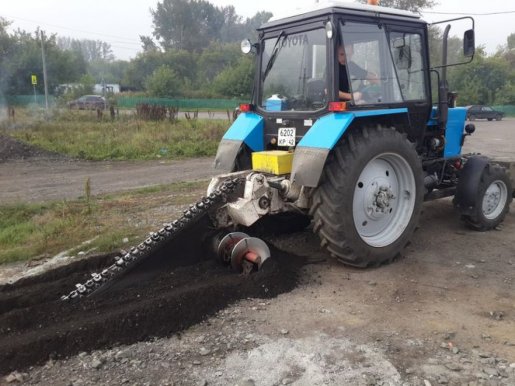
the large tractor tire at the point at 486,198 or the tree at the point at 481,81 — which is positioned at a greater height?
the tree at the point at 481,81

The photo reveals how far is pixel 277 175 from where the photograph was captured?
16.2 feet

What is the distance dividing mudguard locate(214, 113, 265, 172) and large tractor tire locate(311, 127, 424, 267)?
3.80ft

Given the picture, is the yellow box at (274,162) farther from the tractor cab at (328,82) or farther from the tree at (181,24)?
the tree at (181,24)

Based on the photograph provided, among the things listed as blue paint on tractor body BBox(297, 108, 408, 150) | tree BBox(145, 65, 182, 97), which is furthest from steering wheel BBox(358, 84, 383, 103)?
tree BBox(145, 65, 182, 97)

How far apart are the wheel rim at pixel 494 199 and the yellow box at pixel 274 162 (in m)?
2.83

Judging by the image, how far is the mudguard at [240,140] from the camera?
5503 mm

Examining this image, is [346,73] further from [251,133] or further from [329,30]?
[251,133]

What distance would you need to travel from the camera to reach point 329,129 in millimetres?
4574

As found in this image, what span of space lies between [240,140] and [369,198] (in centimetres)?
154

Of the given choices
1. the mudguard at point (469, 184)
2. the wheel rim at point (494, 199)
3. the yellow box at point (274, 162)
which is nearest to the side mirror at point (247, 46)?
the yellow box at point (274, 162)

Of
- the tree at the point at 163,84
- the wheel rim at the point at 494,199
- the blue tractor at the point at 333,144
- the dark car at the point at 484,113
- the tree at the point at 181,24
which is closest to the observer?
the blue tractor at the point at 333,144

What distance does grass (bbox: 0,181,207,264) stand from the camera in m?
5.73

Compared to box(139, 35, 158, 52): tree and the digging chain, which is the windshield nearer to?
the digging chain

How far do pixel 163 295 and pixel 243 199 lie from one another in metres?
1.20
